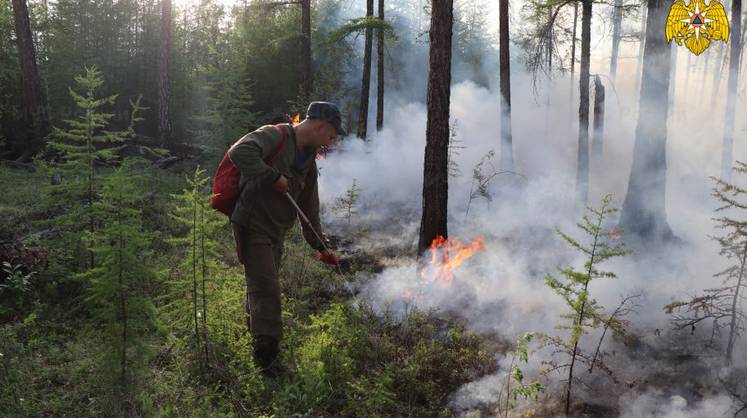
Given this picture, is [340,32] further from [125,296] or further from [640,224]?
[125,296]

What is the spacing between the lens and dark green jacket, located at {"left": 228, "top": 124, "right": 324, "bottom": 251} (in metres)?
3.92

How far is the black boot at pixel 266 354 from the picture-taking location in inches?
163

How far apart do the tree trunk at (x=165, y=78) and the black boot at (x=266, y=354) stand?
549 inches

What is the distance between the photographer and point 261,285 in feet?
13.6

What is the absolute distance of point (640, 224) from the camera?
29.9ft

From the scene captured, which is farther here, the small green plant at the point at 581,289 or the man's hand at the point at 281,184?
the man's hand at the point at 281,184

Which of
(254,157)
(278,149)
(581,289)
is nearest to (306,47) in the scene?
(278,149)

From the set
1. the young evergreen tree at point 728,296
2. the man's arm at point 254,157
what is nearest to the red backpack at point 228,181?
the man's arm at point 254,157

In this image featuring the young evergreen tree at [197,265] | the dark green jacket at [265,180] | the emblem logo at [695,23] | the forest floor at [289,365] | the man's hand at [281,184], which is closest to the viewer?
the forest floor at [289,365]

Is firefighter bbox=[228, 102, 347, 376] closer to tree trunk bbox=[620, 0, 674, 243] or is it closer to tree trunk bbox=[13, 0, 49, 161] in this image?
tree trunk bbox=[620, 0, 674, 243]

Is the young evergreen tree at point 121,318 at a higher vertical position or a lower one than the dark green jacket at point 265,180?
lower

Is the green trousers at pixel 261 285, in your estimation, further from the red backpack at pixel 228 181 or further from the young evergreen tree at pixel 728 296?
the young evergreen tree at pixel 728 296

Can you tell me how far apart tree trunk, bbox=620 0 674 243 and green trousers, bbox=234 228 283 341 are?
775 cm

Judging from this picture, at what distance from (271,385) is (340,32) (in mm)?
11915
